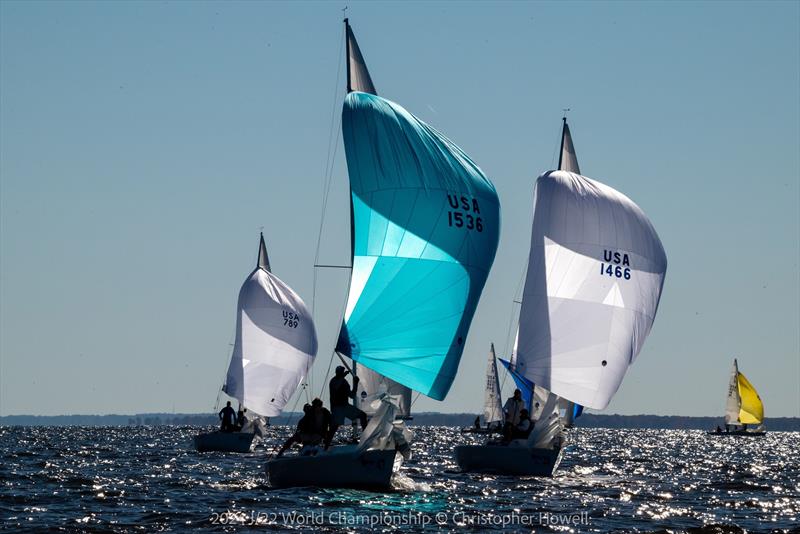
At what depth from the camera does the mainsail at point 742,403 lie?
116562mm

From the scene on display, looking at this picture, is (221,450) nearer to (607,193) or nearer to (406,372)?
(607,193)

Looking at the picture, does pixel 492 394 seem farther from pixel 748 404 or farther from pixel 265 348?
pixel 265 348

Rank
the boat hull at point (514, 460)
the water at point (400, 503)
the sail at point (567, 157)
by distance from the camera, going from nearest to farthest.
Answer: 1. the water at point (400, 503)
2. the boat hull at point (514, 460)
3. the sail at point (567, 157)

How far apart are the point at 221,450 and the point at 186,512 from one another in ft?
96.7

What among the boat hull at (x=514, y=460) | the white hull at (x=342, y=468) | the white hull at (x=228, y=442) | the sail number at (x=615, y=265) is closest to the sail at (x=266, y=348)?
the white hull at (x=228, y=442)

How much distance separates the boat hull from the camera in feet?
107

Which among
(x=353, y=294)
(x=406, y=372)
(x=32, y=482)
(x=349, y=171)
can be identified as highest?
(x=349, y=171)

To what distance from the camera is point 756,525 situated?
22219 millimetres

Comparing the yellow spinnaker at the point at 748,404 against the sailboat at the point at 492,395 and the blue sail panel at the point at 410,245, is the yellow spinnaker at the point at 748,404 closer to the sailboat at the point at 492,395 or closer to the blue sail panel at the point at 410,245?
the sailboat at the point at 492,395

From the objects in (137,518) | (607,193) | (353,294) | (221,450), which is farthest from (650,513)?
(221,450)

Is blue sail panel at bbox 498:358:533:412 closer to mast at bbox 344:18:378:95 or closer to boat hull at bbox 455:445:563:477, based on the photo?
boat hull at bbox 455:445:563:477

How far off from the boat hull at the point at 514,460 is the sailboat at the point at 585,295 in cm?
38

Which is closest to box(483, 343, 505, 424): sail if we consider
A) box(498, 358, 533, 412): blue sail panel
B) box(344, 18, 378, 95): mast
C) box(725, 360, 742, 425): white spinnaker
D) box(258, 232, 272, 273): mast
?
box(725, 360, 742, 425): white spinnaker

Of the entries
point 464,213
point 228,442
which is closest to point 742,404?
point 228,442
